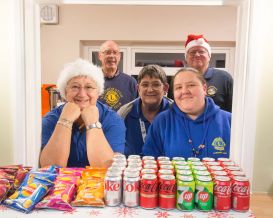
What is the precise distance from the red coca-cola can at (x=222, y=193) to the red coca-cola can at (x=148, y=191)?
204 mm

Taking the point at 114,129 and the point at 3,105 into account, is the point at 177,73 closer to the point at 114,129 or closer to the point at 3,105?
the point at 114,129

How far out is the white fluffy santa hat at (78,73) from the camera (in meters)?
1.26

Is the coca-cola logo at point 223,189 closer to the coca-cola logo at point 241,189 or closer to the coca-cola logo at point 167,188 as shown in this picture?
the coca-cola logo at point 241,189


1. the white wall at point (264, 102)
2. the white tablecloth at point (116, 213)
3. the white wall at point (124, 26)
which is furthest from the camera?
the white wall at point (124, 26)

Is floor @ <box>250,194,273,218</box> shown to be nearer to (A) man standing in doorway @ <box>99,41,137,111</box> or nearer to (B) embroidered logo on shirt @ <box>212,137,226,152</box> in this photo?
(B) embroidered logo on shirt @ <box>212,137,226,152</box>

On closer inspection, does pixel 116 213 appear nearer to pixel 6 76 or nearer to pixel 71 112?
pixel 71 112

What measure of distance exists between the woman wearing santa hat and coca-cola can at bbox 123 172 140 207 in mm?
278

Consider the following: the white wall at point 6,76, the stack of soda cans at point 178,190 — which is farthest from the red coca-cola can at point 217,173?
the white wall at point 6,76

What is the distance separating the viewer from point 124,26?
4.25ft

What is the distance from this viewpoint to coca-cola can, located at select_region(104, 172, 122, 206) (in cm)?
96

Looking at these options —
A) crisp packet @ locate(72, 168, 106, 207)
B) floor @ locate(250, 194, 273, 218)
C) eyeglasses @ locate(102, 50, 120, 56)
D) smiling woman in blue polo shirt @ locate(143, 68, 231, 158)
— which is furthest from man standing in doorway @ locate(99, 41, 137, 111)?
floor @ locate(250, 194, 273, 218)

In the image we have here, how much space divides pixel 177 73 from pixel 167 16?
26 cm

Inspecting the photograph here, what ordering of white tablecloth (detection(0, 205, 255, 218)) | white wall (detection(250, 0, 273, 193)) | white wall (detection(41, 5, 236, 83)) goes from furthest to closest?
1. white wall (detection(41, 5, 236, 83))
2. white wall (detection(250, 0, 273, 193))
3. white tablecloth (detection(0, 205, 255, 218))

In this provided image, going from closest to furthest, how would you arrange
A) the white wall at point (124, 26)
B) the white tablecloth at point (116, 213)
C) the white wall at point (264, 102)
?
the white tablecloth at point (116, 213) < the white wall at point (264, 102) < the white wall at point (124, 26)
